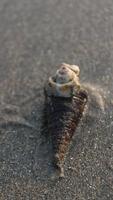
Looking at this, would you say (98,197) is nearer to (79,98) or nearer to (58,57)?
(79,98)

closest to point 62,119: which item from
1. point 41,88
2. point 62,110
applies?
point 62,110

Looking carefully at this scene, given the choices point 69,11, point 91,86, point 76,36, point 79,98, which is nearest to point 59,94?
point 79,98

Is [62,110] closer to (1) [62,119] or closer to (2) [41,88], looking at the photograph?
(1) [62,119]
